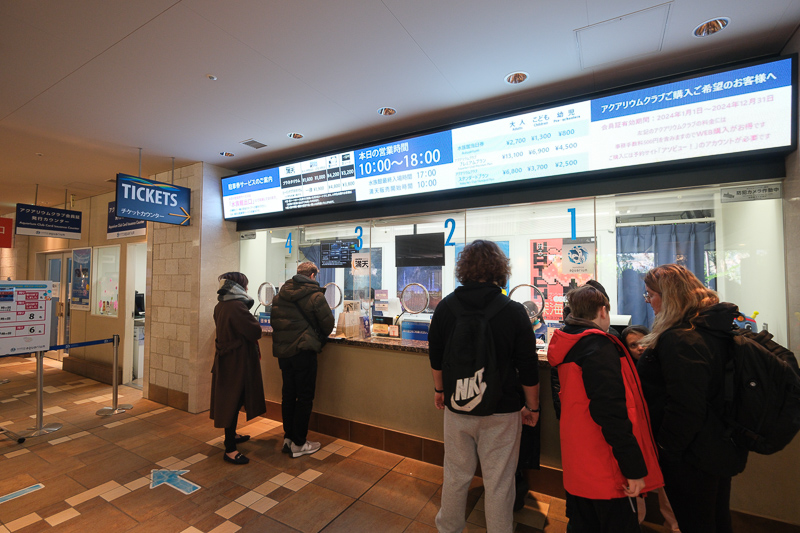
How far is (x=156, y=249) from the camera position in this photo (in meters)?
4.60

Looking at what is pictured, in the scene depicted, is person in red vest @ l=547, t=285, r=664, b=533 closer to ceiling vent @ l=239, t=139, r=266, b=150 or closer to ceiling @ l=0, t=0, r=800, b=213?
ceiling @ l=0, t=0, r=800, b=213

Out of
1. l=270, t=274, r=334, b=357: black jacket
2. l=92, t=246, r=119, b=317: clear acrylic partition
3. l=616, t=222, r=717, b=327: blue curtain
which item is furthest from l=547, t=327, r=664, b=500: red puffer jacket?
l=92, t=246, r=119, b=317: clear acrylic partition

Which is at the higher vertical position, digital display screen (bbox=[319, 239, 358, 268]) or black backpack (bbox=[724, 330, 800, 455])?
digital display screen (bbox=[319, 239, 358, 268])

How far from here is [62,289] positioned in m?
6.75

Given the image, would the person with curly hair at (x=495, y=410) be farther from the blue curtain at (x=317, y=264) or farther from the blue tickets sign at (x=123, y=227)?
the blue tickets sign at (x=123, y=227)

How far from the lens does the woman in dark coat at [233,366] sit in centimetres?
291

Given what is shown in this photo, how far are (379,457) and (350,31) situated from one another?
2.95 m

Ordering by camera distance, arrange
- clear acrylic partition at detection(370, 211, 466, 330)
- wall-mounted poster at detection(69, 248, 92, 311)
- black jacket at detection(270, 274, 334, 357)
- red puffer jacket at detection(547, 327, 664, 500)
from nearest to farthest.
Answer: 1. red puffer jacket at detection(547, 327, 664, 500)
2. black jacket at detection(270, 274, 334, 357)
3. clear acrylic partition at detection(370, 211, 466, 330)
4. wall-mounted poster at detection(69, 248, 92, 311)

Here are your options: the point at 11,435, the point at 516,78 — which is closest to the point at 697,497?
the point at 516,78

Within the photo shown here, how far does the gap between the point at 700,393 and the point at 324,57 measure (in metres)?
2.51

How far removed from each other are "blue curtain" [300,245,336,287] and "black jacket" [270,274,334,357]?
3.78 feet

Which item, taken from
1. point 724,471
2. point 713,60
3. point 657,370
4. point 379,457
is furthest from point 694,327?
point 379,457

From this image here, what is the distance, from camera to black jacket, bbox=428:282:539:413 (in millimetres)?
1681

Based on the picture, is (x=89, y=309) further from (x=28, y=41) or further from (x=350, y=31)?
(x=350, y=31)
